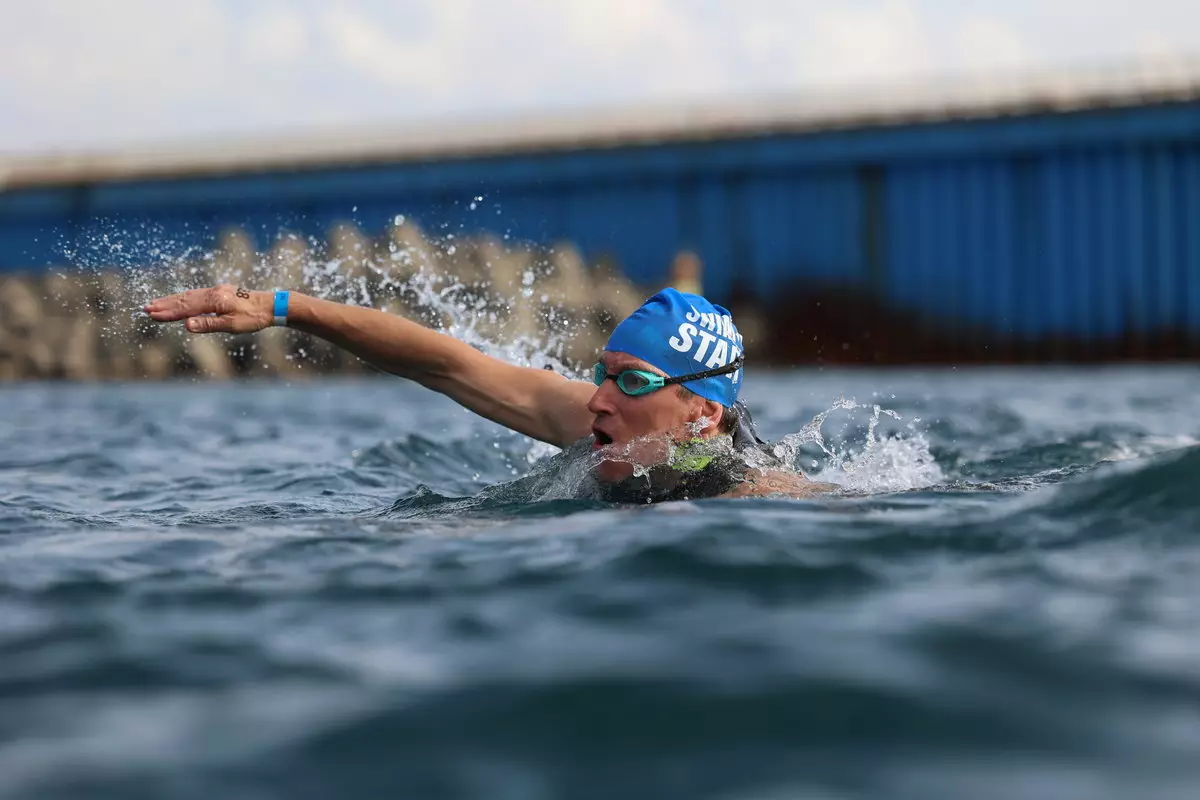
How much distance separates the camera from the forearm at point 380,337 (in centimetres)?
532

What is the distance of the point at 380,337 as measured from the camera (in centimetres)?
537

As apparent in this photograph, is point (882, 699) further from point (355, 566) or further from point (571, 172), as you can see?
point (571, 172)

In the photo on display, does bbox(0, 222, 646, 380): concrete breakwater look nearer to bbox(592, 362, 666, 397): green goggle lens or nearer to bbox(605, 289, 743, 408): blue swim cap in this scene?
bbox(605, 289, 743, 408): blue swim cap

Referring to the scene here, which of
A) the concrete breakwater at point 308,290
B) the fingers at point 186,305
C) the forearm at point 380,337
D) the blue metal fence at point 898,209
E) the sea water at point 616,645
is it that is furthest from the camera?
the concrete breakwater at point 308,290

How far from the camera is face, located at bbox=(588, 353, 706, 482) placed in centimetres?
526

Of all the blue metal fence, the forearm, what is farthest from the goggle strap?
the blue metal fence

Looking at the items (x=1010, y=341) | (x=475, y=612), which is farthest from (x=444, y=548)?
(x=1010, y=341)

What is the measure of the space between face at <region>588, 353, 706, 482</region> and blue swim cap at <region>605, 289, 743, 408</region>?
6cm

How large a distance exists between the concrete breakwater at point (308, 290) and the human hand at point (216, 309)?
13.0 metres

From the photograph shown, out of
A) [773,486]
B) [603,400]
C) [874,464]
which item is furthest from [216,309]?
[874,464]

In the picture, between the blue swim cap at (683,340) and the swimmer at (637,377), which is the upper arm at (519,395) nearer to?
the swimmer at (637,377)

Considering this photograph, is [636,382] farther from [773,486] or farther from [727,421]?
[773,486]

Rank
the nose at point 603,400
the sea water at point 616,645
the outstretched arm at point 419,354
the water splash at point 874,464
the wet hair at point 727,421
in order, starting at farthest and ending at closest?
the water splash at point 874,464
the wet hair at point 727,421
the nose at point 603,400
the outstretched arm at point 419,354
the sea water at point 616,645

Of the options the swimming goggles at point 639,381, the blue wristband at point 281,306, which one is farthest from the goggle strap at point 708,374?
the blue wristband at point 281,306
